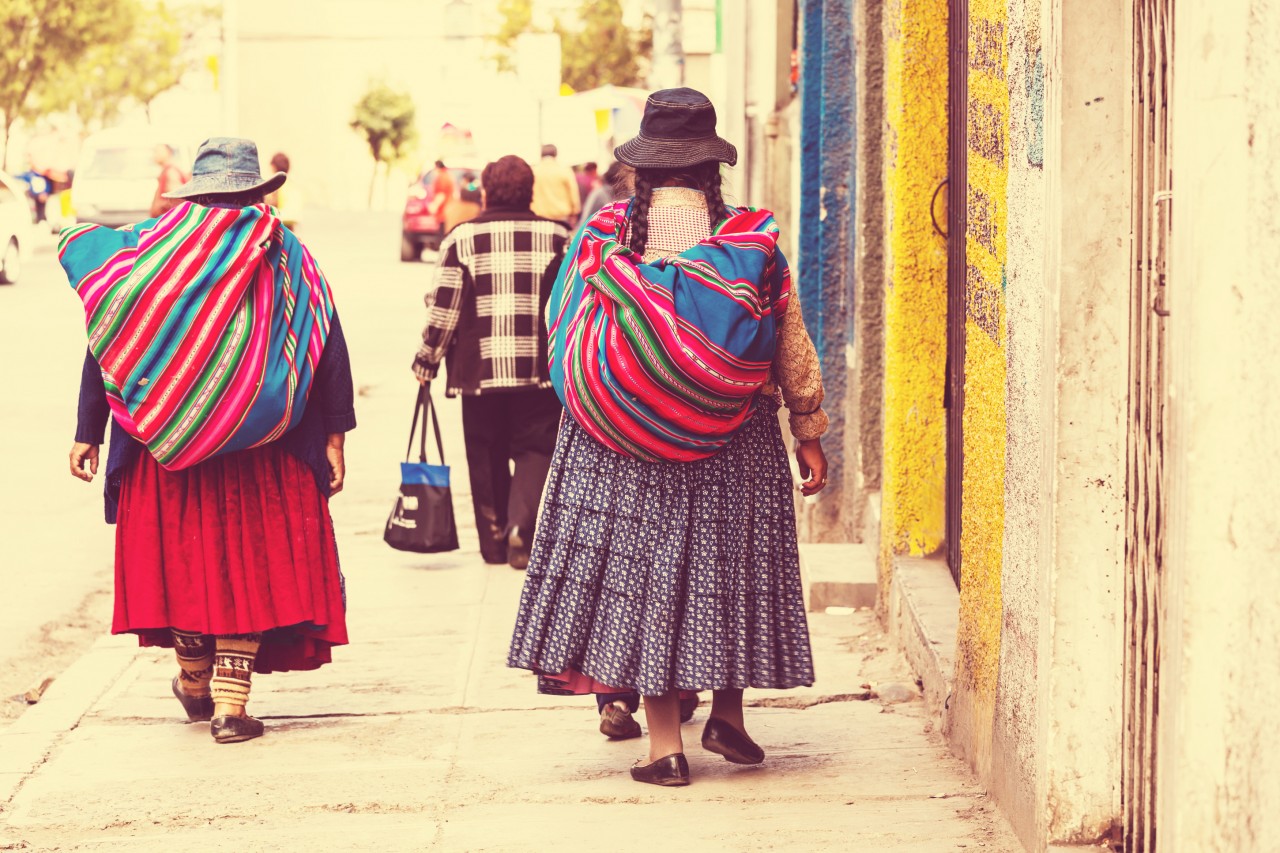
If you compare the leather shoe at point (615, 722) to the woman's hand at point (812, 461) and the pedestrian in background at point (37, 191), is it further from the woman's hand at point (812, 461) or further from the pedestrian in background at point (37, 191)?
the pedestrian in background at point (37, 191)

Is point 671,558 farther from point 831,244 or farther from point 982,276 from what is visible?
point 831,244

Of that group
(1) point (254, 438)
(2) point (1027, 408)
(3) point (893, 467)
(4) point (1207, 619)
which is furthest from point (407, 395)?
(4) point (1207, 619)

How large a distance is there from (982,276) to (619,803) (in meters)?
1.64

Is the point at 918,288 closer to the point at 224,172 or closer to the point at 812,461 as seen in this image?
the point at 812,461

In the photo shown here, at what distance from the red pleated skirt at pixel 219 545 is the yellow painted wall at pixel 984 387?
1.84 m

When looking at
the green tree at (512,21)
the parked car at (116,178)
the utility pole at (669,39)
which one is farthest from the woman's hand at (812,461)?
the green tree at (512,21)

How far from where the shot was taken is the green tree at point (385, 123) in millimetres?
62938

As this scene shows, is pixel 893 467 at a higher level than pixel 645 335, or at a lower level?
lower

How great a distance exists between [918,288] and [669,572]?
7.00ft

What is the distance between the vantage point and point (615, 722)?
541 centimetres

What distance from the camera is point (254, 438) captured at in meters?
5.29

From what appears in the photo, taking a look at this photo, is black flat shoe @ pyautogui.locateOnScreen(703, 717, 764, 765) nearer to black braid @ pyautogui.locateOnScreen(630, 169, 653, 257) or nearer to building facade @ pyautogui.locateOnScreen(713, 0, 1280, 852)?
building facade @ pyautogui.locateOnScreen(713, 0, 1280, 852)

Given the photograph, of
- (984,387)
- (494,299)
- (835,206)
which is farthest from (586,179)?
(984,387)

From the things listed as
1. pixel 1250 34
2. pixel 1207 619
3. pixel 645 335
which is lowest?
pixel 1207 619
